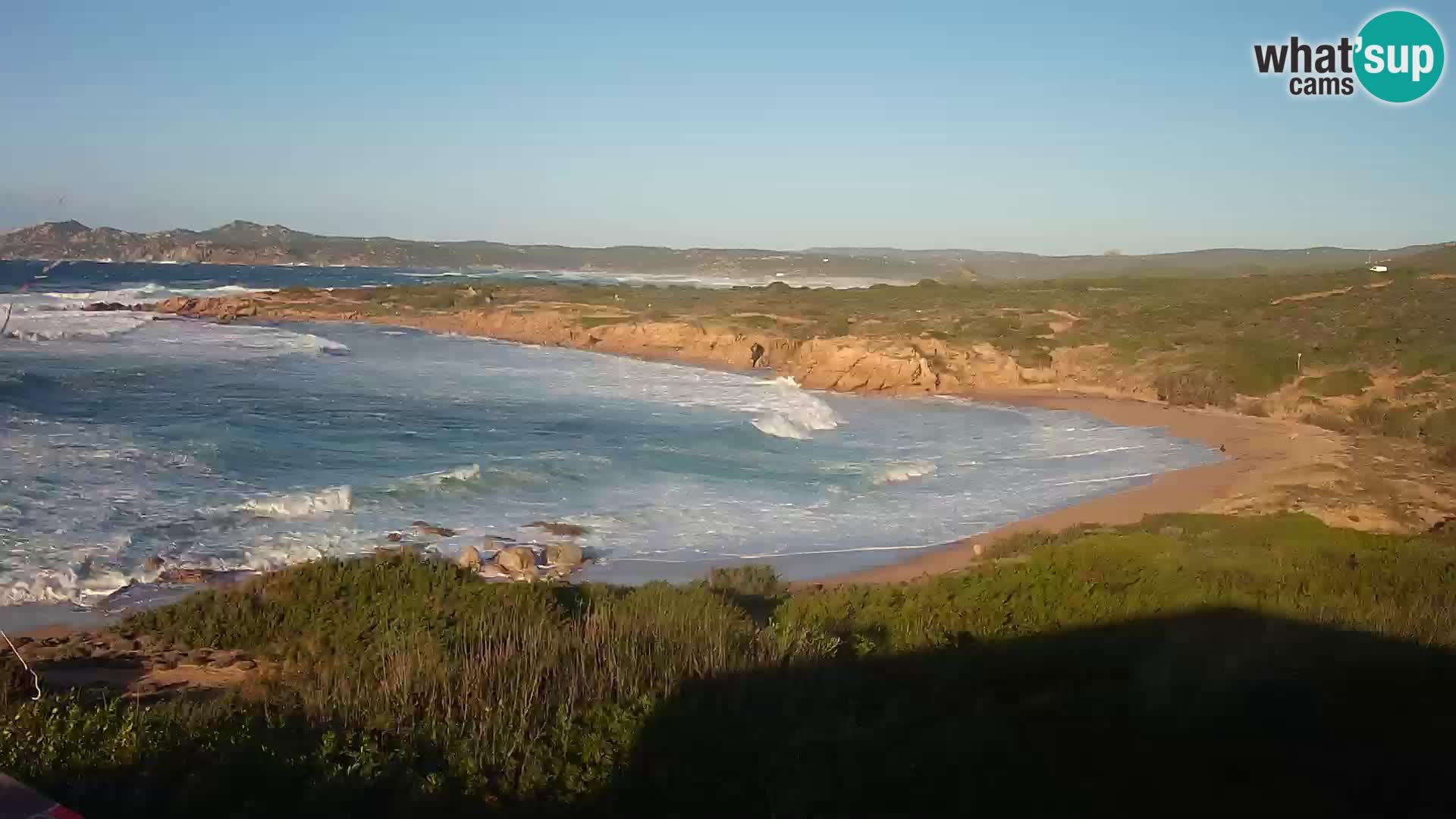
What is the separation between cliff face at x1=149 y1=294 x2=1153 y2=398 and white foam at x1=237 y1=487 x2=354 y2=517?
24.0 m

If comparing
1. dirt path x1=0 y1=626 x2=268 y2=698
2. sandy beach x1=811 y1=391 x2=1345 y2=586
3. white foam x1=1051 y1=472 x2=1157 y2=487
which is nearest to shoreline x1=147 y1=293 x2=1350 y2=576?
sandy beach x1=811 y1=391 x2=1345 y2=586

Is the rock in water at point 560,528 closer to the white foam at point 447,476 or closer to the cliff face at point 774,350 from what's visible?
the white foam at point 447,476

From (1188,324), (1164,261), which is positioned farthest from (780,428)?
(1164,261)

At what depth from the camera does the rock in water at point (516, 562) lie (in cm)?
1397

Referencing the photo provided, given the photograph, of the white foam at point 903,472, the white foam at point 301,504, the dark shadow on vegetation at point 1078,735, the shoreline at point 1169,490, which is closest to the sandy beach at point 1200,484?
the shoreline at point 1169,490

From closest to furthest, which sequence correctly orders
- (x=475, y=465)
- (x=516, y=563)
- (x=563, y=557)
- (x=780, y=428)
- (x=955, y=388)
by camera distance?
(x=516, y=563) < (x=563, y=557) < (x=475, y=465) < (x=780, y=428) < (x=955, y=388)

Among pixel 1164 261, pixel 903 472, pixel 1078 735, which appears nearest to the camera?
pixel 1078 735

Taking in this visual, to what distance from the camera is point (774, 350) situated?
46.7 m

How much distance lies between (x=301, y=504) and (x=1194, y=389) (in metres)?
27.3

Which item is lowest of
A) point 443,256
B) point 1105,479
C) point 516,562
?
point 1105,479

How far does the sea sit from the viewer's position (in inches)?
591

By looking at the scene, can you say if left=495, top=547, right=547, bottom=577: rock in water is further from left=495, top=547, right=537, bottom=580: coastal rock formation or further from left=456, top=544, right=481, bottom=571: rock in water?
left=456, top=544, right=481, bottom=571: rock in water

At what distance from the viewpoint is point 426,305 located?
63.7 m

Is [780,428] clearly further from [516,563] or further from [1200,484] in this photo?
[516,563]
